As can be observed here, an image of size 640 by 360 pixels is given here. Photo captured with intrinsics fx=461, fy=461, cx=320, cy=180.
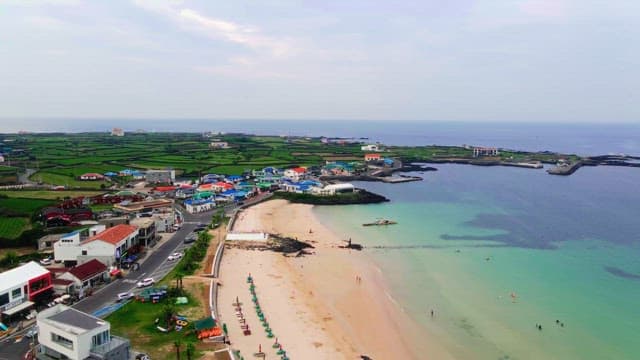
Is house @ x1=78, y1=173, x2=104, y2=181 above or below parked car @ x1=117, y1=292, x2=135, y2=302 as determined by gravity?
above

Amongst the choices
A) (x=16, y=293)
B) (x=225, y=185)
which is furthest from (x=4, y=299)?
(x=225, y=185)

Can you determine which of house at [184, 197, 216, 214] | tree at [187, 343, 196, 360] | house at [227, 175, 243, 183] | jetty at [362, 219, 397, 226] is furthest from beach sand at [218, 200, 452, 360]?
house at [227, 175, 243, 183]

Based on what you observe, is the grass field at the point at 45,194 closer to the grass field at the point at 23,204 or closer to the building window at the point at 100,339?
the grass field at the point at 23,204

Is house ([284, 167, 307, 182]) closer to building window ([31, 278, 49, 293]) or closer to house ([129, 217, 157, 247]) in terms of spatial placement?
house ([129, 217, 157, 247])

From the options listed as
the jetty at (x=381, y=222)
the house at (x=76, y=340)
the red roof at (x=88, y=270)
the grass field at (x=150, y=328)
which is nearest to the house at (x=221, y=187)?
the jetty at (x=381, y=222)

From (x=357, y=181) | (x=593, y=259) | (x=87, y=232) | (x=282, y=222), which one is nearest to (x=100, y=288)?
(x=87, y=232)

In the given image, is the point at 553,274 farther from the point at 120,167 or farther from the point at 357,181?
the point at 120,167
